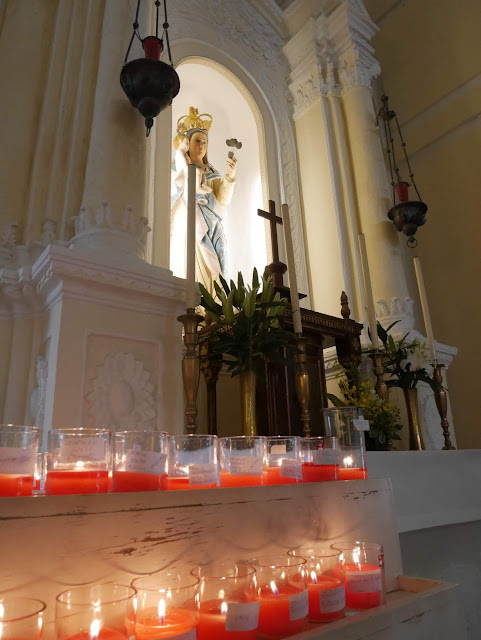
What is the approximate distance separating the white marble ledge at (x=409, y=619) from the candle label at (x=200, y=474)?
1.06 feet

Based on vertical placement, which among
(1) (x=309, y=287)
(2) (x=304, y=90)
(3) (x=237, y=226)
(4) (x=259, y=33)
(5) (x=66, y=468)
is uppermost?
(4) (x=259, y=33)

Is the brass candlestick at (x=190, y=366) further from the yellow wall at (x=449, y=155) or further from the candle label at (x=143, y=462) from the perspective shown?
the yellow wall at (x=449, y=155)

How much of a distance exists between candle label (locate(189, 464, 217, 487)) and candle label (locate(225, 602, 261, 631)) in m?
0.26

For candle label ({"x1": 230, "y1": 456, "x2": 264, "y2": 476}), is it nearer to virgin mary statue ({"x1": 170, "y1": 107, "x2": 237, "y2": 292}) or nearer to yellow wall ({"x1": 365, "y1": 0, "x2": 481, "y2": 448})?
virgin mary statue ({"x1": 170, "y1": 107, "x2": 237, "y2": 292})

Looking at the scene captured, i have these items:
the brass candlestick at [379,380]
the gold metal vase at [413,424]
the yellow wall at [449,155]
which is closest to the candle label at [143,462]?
the brass candlestick at [379,380]

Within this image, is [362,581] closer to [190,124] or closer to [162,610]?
[162,610]

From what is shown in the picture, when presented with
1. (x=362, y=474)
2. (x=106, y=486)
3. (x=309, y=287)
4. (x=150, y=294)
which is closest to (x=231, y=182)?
(x=309, y=287)

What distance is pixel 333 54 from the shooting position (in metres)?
5.30

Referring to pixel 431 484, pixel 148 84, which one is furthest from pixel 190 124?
pixel 431 484

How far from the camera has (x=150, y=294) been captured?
2254mm

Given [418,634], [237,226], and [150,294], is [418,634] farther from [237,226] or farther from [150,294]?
[237,226]

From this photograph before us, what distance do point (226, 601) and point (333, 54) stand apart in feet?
18.5

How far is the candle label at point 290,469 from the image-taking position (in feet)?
3.82

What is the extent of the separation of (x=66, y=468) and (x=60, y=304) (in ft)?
4.32
